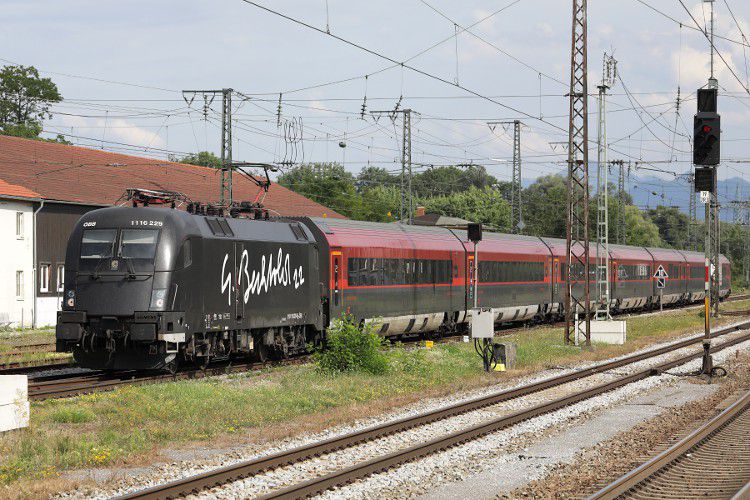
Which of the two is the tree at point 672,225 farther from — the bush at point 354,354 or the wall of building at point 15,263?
the bush at point 354,354

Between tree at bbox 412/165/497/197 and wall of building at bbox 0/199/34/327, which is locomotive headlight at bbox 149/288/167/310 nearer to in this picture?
wall of building at bbox 0/199/34/327

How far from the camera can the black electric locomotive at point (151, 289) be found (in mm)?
19781

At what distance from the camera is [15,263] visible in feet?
139

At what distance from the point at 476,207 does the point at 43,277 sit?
7317 cm

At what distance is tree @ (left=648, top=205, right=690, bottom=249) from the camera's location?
503 feet

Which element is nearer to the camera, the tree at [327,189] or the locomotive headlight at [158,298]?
the locomotive headlight at [158,298]

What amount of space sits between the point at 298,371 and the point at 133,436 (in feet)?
28.0

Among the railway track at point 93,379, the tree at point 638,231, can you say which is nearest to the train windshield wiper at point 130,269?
the railway track at point 93,379

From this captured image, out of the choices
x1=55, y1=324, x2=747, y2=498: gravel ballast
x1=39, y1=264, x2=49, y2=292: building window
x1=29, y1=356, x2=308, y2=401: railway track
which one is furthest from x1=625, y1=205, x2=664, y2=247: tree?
x1=55, y1=324, x2=747, y2=498: gravel ballast

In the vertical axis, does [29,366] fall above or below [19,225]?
below

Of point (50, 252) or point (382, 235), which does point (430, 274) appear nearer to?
point (382, 235)

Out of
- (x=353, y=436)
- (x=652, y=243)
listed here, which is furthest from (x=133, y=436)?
(x=652, y=243)

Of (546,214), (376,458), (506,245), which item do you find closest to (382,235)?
(506,245)
